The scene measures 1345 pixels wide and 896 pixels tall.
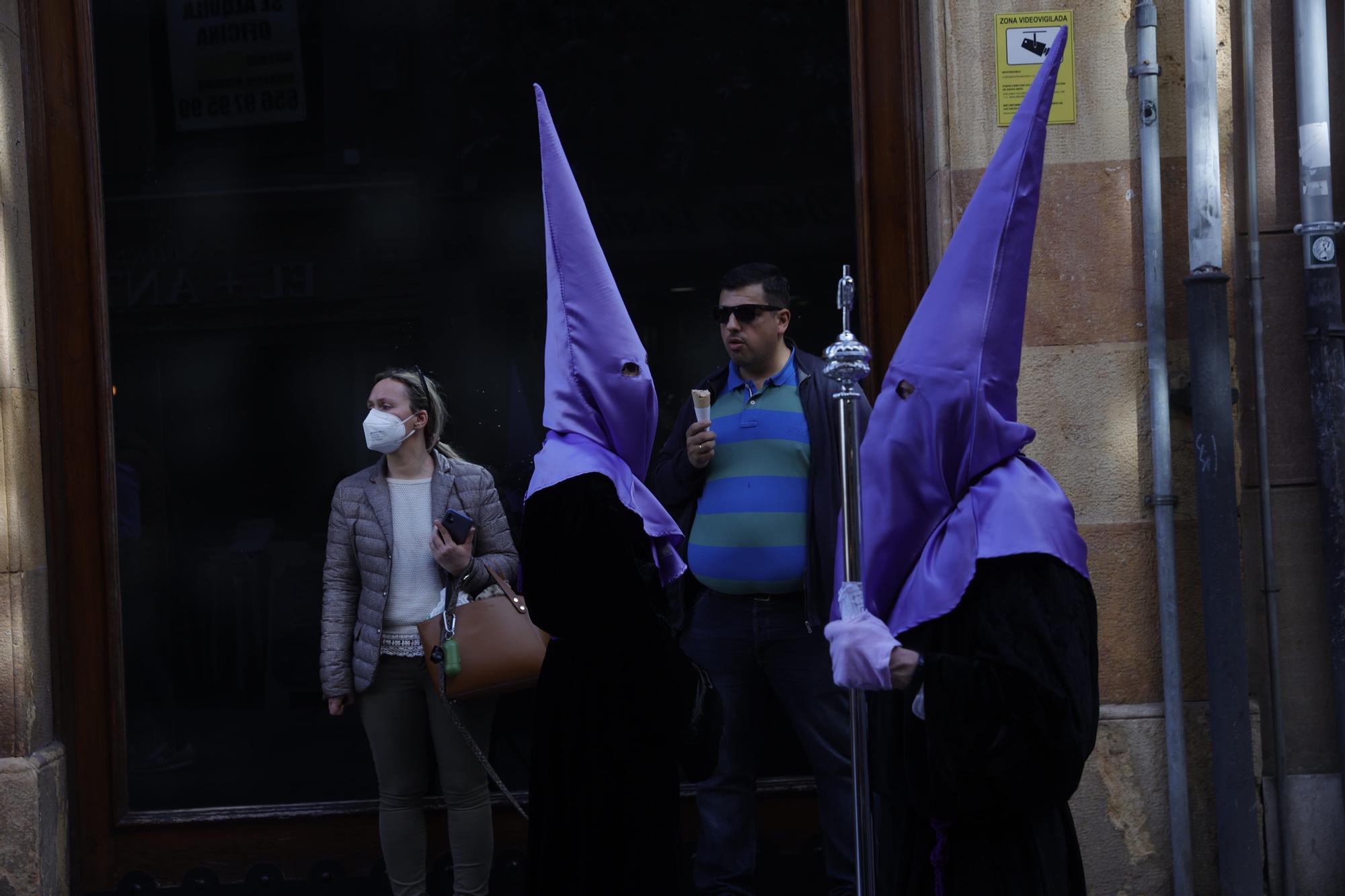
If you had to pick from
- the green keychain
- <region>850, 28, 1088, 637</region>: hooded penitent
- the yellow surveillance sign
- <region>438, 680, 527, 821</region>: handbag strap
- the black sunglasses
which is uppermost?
the yellow surveillance sign

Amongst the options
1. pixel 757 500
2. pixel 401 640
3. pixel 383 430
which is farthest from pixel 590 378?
pixel 401 640

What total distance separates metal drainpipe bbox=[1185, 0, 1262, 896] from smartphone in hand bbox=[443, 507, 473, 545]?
2487mm

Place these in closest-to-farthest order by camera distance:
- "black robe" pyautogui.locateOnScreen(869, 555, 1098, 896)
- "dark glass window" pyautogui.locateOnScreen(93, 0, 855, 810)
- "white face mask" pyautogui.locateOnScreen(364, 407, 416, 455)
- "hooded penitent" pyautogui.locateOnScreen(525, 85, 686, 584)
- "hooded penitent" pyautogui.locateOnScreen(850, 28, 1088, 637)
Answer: "black robe" pyautogui.locateOnScreen(869, 555, 1098, 896) → "hooded penitent" pyautogui.locateOnScreen(850, 28, 1088, 637) → "hooded penitent" pyautogui.locateOnScreen(525, 85, 686, 584) → "white face mask" pyautogui.locateOnScreen(364, 407, 416, 455) → "dark glass window" pyautogui.locateOnScreen(93, 0, 855, 810)

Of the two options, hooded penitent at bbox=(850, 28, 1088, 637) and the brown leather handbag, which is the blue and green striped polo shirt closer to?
the brown leather handbag

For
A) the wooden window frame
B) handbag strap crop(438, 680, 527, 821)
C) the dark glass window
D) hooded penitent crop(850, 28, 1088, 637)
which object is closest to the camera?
hooded penitent crop(850, 28, 1088, 637)

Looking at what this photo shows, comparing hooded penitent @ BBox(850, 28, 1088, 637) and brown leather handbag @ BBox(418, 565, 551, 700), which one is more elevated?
hooded penitent @ BBox(850, 28, 1088, 637)

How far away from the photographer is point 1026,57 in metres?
4.51

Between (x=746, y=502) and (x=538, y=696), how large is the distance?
1.20 meters

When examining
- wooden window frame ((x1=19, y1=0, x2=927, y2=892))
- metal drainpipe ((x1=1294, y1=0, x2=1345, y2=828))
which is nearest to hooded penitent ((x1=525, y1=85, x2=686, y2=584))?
wooden window frame ((x1=19, y1=0, x2=927, y2=892))

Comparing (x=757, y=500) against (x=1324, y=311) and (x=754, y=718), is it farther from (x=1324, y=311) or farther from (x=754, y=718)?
(x=1324, y=311)

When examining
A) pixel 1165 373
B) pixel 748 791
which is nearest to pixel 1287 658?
pixel 1165 373

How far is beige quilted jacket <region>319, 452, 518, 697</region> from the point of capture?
446cm

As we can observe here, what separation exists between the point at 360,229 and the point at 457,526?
158 cm

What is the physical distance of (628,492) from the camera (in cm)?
297
